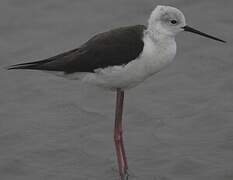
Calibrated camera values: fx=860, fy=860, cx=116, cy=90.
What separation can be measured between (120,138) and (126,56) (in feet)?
4.04

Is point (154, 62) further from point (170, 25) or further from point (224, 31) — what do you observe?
point (224, 31)

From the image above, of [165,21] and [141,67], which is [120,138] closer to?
[141,67]

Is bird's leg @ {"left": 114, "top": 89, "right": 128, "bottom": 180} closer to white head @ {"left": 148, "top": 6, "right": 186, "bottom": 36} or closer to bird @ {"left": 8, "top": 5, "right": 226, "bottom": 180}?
bird @ {"left": 8, "top": 5, "right": 226, "bottom": 180}

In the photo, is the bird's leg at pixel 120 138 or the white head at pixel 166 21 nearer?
the white head at pixel 166 21

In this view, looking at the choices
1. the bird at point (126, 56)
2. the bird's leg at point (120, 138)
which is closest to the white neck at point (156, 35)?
the bird at point (126, 56)

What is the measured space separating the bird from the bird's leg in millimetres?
16

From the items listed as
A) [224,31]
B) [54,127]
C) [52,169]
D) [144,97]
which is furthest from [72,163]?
[224,31]

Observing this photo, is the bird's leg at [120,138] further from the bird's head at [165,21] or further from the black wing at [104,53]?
the bird's head at [165,21]

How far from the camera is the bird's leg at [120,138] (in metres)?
9.61

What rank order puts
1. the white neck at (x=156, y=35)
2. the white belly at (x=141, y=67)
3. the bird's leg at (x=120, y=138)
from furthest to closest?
the bird's leg at (x=120, y=138)
the white neck at (x=156, y=35)
the white belly at (x=141, y=67)

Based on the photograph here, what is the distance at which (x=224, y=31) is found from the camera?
12578 millimetres

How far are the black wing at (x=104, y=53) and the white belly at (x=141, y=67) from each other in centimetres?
6

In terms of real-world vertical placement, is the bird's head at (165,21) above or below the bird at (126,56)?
above

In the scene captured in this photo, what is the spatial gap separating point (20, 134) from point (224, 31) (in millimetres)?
3815
